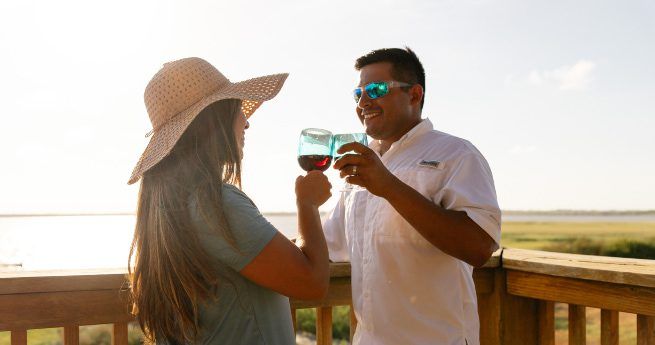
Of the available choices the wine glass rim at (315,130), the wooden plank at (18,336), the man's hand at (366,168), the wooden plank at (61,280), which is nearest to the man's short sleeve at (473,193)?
the man's hand at (366,168)

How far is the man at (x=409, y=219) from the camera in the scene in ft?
6.35

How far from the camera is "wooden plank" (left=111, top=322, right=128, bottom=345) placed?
208 centimetres

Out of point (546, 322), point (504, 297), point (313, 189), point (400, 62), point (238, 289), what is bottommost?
point (546, 322)

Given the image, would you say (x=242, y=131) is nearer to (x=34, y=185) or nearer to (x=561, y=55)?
(x=561, y=55)

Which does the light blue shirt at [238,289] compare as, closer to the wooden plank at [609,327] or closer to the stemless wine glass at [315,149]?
the stemless wine glass at [315,149]

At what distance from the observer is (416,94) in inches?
97.2

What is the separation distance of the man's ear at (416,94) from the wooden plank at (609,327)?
1.08 meters

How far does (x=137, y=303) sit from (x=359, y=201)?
924 millimetres

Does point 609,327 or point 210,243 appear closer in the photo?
point 210,243

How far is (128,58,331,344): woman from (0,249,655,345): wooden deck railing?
0.30 metres

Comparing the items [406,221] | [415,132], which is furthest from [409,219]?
[415,132]

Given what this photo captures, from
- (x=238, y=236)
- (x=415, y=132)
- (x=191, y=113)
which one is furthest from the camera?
(x=415, y=132)

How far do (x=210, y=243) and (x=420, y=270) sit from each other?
2.68ft

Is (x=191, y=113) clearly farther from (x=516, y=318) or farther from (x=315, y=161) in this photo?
(x=516, y=318)
